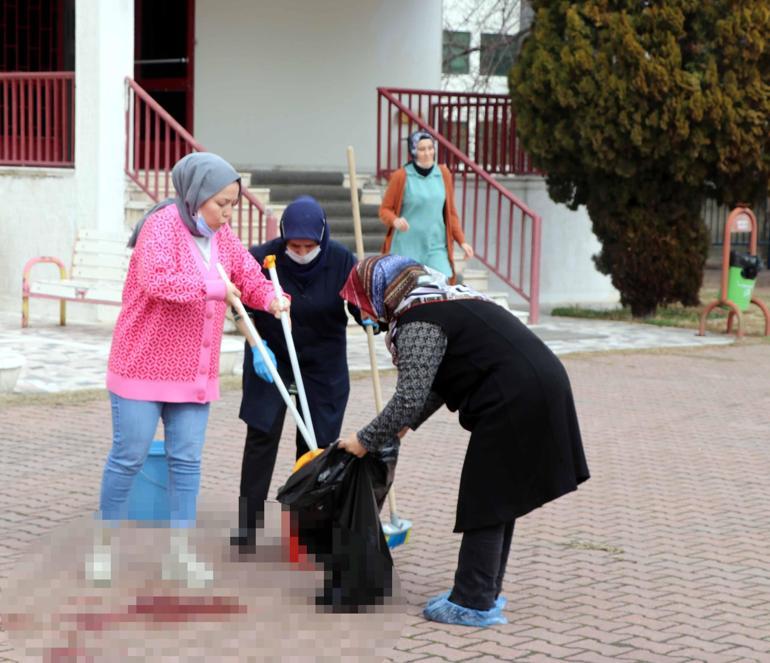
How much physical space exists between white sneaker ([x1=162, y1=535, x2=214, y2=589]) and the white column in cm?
1058

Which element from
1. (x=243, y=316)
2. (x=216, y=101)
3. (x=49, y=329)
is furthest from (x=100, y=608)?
(x=216, y=101)

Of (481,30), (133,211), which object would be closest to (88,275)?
(133,211)

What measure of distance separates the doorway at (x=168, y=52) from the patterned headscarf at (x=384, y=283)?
41.0 feet

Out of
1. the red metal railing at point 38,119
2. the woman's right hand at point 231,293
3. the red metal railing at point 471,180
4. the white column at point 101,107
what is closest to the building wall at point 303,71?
the red metal railing at point 471,180

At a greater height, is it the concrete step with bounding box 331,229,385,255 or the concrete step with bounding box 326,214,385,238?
the concrete step with bounding box 326,214,385,238

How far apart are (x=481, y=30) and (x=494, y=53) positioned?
4.44 ft

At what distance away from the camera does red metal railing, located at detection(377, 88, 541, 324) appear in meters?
16.1

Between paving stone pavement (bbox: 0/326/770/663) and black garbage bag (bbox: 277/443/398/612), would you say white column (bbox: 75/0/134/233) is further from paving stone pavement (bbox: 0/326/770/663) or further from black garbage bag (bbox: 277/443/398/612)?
black garbage bag (bbox: 277/443/398/612)

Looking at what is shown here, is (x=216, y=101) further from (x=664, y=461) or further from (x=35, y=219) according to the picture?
(x=664, y=461)

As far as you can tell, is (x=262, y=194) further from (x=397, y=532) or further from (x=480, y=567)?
(x=480, y=567)

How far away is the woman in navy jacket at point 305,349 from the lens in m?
5.75

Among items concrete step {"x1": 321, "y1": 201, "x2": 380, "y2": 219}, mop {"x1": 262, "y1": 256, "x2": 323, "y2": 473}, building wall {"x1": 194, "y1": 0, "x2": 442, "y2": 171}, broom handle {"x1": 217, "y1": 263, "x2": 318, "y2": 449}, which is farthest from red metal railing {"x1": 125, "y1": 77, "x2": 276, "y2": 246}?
broom handle {"x1": 217, "y1": 263, "x2": 318, "y2": 449}

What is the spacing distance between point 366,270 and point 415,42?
1404cm

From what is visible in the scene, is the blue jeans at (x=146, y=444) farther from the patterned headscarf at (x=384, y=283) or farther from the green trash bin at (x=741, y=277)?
the green trash bin at (x=741, y=277)
